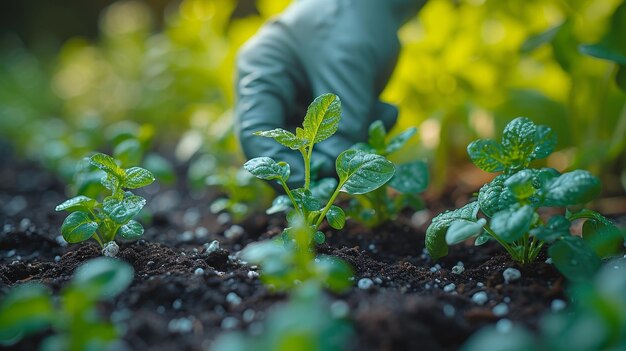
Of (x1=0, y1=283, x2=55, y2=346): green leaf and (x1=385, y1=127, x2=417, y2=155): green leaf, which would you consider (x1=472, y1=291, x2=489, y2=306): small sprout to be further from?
(x1=0, y1=283, x2=55, y2=346): green leaf

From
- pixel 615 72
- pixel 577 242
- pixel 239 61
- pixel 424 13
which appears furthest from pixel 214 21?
pixel 577 242

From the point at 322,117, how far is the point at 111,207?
36 cm

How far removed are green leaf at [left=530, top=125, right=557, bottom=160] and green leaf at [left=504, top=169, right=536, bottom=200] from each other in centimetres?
11

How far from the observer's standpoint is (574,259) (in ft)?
2.61

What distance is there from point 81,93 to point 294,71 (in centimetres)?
193

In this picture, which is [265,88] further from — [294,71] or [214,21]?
[214,21]

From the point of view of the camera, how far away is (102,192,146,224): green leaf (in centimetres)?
92

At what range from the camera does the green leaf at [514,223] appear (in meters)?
Answer: 0.76

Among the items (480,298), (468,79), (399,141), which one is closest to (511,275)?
(480,298)

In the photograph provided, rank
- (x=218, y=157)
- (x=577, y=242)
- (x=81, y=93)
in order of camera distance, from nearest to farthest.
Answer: (x=577, y=242) < (x=218, y=157) < (x=81, y=93)

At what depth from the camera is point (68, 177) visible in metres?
1.44

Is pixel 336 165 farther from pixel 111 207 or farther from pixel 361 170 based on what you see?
pixel 111 207

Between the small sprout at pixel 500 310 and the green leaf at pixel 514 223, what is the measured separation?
98 mm

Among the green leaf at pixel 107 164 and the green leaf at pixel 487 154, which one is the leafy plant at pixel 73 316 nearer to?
the green leaf at pixel 107 164
